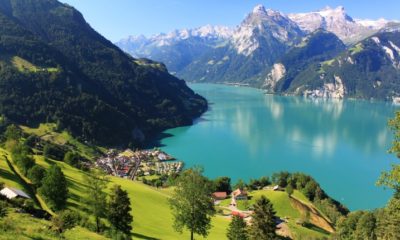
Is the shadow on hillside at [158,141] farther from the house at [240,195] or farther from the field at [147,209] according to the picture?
the field at [147,209]

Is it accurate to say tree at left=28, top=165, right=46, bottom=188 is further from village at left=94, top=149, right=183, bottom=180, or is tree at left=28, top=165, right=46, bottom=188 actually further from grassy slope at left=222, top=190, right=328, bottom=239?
village at left=94, top=149, right=183, bottom=180

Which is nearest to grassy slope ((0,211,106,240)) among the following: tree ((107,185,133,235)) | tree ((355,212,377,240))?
tree ((107,185,133,235))

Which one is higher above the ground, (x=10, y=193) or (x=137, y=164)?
(x=10, y=193)

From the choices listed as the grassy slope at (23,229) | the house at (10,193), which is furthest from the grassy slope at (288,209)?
the grassy slope at (23,229)

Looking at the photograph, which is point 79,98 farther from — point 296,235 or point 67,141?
point 296,235

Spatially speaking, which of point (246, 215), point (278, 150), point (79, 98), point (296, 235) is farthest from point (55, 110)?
point (296, 235)

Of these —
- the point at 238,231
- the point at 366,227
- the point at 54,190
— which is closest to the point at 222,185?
the point at 366,227

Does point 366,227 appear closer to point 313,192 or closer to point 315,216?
point 315,216
